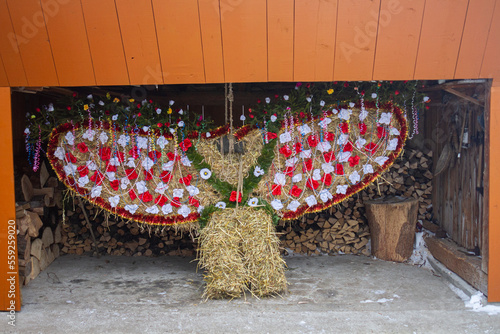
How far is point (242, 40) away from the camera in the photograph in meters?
3.86

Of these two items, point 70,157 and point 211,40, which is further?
point 70,157

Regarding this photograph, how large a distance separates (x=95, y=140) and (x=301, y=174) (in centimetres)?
229

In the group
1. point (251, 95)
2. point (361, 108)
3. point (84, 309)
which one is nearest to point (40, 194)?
point (84, 309)

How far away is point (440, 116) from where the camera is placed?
218 inches

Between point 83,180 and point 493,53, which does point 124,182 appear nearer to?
point 83,180

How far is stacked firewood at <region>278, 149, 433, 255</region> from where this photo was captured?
5723mm

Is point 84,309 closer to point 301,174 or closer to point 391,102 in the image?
point 301,174

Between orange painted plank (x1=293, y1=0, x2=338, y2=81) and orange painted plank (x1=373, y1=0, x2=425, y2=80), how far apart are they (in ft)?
1.40

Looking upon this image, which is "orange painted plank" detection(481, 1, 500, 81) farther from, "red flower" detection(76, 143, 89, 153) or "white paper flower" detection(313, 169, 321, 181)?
"red flower" detection(76, 143, 89, 153)

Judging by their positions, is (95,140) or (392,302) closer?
(392,302)

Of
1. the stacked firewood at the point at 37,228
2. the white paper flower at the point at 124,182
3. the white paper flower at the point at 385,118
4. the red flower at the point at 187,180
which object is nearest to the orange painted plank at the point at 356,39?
the white paper flower at the point at 385,118

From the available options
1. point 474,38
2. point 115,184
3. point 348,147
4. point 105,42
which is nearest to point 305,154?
point 348,147

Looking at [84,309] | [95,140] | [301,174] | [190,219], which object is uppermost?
[95,140]

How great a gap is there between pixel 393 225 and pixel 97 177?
11.8 ft
